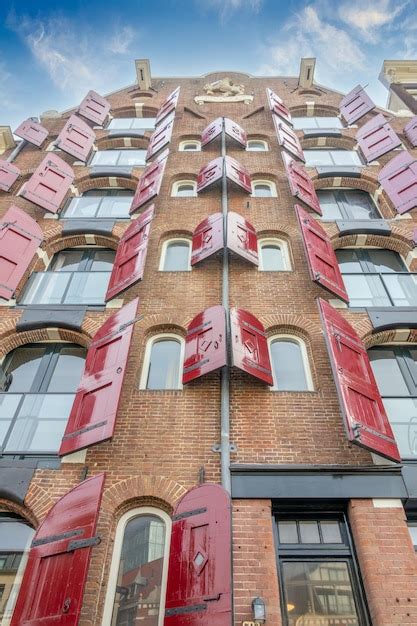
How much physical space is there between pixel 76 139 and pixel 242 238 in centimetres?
903

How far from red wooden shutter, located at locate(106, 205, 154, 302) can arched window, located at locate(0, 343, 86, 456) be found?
1685 millimetres

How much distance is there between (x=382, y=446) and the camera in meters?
Answer: 6.49

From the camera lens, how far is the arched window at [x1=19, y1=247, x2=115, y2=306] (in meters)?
10.3

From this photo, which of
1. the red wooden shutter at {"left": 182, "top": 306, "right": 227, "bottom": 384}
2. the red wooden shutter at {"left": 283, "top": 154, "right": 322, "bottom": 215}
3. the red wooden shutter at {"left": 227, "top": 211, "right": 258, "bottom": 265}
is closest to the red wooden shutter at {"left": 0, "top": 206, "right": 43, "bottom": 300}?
the red wooden shutter at {"left": 182, "top": 306, "right": 227, "bottom": 384}

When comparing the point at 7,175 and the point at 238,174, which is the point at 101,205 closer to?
the point at 7,175

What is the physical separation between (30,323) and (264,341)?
196 inches

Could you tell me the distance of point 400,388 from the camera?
840 centimetres

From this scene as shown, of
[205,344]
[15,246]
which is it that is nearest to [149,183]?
[15,246]

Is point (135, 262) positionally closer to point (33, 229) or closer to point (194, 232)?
point (194, 232)

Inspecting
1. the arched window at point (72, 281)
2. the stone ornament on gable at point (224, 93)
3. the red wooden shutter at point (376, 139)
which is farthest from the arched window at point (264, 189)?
the stone ornament on gable at point (224, 93)

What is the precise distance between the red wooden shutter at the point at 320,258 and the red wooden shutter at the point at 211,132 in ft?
19.8

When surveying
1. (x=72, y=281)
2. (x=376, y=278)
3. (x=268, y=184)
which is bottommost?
(x=72, y=281)

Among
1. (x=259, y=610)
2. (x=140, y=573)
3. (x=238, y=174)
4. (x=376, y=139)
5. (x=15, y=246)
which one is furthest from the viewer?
(x=376, y=139)

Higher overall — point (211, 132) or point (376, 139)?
point (211, 132)
